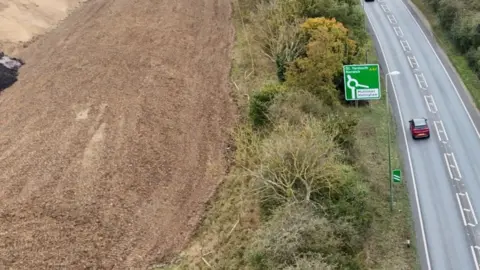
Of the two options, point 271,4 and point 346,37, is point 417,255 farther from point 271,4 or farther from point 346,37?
point 271,4

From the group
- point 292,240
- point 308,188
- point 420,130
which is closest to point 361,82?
point 308,188

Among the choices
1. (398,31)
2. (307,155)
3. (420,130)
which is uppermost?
(307,155)

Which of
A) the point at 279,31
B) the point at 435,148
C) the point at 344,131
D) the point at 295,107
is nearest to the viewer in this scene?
the point at 344,131

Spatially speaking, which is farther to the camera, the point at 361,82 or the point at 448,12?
the point at 448,12

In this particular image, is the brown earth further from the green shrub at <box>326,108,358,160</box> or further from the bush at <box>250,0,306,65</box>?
the green shrub at <box>326,108,358,160</box>

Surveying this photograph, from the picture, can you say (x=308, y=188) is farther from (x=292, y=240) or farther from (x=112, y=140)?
(x=112, y=140)

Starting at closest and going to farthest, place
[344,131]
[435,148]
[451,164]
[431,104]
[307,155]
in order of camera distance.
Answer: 1. [307,155]
2. [344,131]
3. [451,164]
4. [435,148]
5. [431,104]

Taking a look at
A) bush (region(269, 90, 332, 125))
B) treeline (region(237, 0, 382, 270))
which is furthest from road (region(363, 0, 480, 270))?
bush (region(269, 90, 332, 125))
